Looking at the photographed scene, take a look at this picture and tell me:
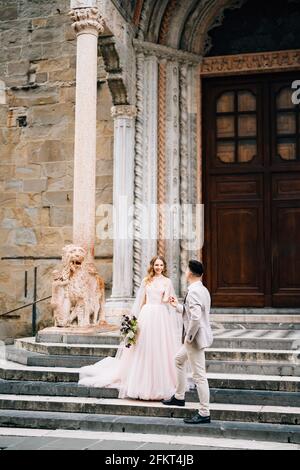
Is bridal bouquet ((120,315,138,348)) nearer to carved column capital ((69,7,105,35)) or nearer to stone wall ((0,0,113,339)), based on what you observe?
carved column capital ((69,7,105,35))

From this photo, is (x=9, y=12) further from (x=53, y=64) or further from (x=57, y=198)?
(x=57, y=198)

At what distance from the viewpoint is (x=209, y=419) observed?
19.2ft

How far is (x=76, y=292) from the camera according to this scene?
A: 8406 mm

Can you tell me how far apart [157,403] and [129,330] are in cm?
80

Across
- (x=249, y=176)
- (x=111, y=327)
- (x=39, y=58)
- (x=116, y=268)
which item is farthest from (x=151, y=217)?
(x=39, y=58)

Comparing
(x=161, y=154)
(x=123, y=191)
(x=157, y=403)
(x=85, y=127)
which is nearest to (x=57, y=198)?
(x=123, y=191)

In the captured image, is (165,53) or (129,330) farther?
(165,53)

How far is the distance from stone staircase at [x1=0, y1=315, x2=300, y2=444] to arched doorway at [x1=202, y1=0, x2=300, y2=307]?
9.13ft

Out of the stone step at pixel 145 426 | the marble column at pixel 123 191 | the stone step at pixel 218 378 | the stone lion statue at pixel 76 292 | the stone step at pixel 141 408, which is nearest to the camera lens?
the stone step at pixel 145 426

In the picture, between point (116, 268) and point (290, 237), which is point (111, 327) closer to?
point (116, 268)

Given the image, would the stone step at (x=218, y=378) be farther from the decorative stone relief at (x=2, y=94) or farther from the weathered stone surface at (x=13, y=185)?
the decorative stone relief at (x=2, y=94)

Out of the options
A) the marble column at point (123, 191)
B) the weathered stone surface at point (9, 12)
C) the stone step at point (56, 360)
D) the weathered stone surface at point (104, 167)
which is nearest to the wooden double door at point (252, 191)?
the marble column at point (123, 191)

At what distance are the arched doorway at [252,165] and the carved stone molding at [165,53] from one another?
15.6 inches

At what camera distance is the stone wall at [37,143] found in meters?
11.5
